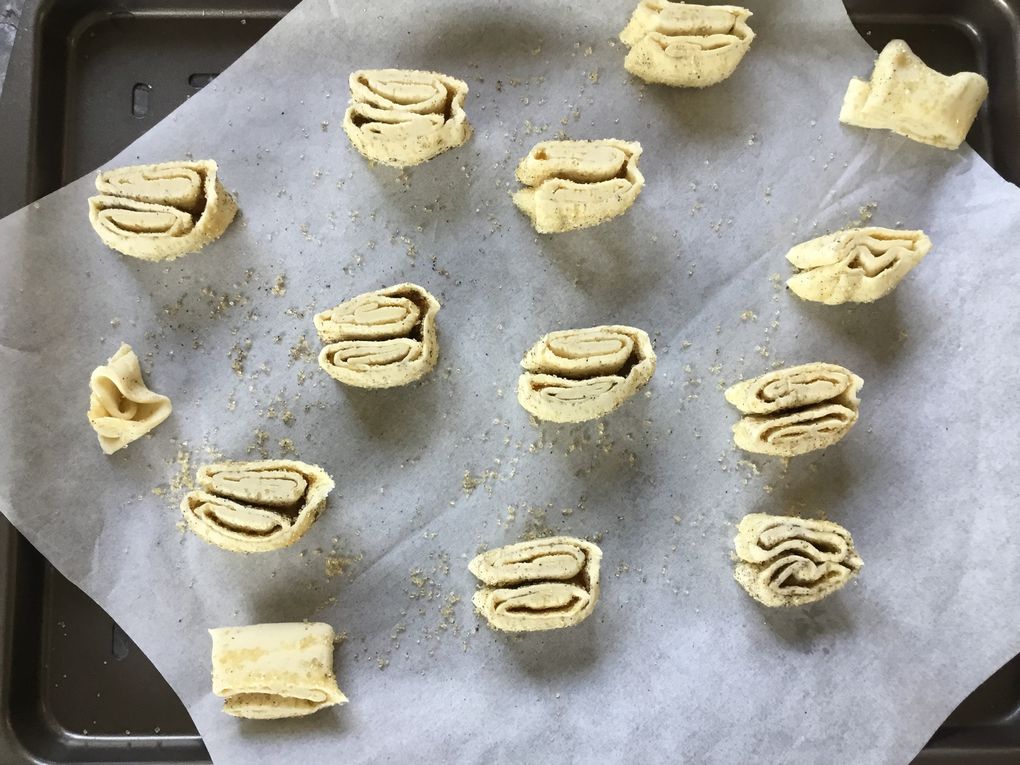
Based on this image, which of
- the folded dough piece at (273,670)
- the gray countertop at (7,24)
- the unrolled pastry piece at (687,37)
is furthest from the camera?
the gray countertop at (7,24)

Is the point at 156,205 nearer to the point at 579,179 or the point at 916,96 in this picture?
the point at 579,179

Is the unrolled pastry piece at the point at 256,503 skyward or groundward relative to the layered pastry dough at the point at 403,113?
groundward

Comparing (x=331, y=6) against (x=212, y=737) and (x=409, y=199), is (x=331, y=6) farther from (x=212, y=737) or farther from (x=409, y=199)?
(x=212, y=737)

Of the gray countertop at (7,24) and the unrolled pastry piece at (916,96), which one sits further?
the gray countertop at (7,24)

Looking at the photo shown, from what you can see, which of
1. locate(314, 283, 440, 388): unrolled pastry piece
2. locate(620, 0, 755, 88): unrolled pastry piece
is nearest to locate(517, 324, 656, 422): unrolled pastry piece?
locate(314, 283, 440, 388): unrolled pastry piece

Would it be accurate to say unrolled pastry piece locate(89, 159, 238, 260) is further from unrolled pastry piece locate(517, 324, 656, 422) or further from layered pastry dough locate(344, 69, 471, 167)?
unrolled pastry piece locate(517, 324, 656, 422)

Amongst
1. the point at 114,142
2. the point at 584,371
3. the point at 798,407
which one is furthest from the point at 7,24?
the point at 798,407

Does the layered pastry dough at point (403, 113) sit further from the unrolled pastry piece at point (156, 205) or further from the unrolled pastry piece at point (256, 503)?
the unrolled pastry piece at point (256, 503)

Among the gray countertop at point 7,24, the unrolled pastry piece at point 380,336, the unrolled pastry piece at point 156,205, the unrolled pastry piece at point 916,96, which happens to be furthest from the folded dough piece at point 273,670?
the unrolled pastry piece at point 916,96
